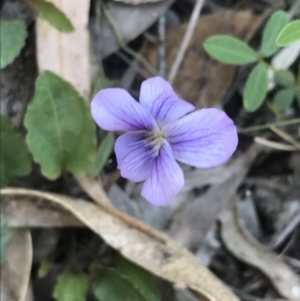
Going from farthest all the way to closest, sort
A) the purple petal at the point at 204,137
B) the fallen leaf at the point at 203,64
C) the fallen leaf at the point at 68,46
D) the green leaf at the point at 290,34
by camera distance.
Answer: the fallen leaf at the point at 203,64 → the fallen leaf at the point at 68,46 → the green leaf at the point at 290,34 → the purple petal at the point at 204,137

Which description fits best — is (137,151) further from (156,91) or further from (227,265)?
(227,265)

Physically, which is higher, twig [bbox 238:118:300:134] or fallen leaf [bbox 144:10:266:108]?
fallen leaf [bbox 144:10:266:108]

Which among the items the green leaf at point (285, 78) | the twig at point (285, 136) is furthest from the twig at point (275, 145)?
the green leaf at point (285, 78)

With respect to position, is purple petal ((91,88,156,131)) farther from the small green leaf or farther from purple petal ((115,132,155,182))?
the small green leaf

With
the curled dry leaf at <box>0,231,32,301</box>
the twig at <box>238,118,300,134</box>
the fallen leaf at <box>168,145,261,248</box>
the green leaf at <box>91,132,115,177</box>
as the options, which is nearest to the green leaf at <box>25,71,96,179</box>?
the green leaf at <box>91,132,115,177</box>

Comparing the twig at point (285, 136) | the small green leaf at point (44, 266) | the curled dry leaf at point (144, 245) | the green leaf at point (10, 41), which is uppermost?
the green leaf at point (10, 41)

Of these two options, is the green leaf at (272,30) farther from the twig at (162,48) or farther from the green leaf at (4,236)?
the green leaf at (4,236)

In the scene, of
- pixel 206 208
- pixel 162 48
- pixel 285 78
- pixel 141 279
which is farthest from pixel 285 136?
pixel 141 279

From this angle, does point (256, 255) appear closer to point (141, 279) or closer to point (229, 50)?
point (141, 279)
